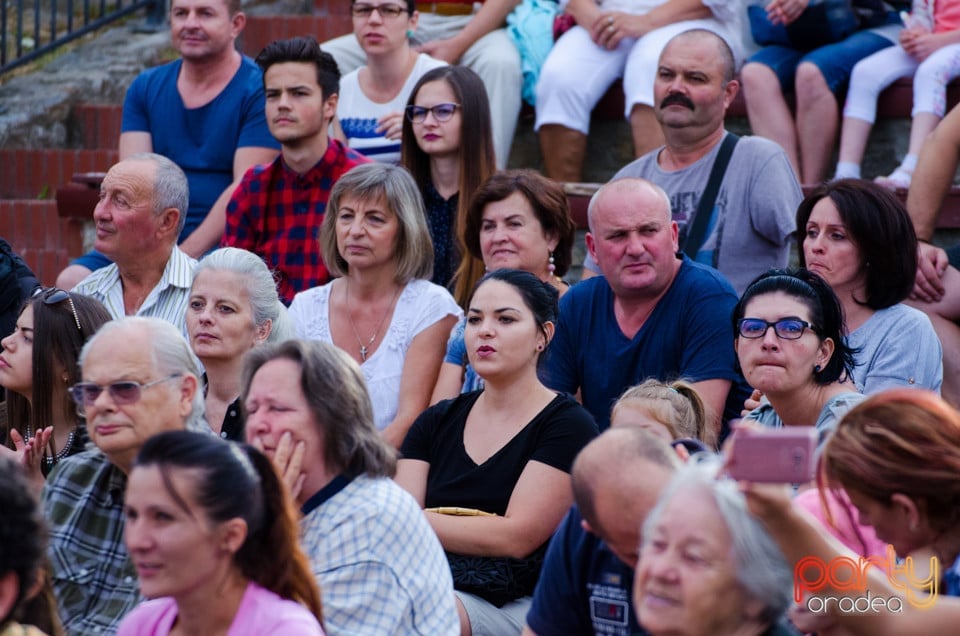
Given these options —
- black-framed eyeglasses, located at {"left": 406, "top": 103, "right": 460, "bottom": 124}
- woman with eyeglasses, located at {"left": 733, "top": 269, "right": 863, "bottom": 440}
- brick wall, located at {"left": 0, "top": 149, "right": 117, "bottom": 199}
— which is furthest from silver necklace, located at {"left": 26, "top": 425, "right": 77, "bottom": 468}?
brick wall, located at {"left": 0, "top": 149, "right": 117, "bottom": 199}

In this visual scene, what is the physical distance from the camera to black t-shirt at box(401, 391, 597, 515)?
412 cm

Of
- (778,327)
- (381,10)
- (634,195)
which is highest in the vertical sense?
(381,10)

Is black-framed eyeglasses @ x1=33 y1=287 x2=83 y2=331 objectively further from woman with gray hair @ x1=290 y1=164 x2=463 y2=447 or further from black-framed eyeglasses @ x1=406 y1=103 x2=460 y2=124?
black-framed eyeglasses @ x1=406 y1=103 x2=460 y2=124

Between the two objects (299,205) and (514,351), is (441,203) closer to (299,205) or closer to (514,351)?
(299,205)

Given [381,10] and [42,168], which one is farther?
[42,168]

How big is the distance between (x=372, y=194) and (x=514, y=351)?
1.14 meters

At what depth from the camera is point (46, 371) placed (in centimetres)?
448

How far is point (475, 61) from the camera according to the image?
22.5 feet

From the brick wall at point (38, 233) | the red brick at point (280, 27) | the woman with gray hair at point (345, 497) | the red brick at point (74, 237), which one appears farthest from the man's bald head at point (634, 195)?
the red brick at point (280, 27)

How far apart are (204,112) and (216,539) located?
12.8 feet

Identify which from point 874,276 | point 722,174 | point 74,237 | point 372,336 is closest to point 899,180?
point 722,174

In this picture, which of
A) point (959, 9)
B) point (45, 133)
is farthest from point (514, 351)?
point (45, 133)

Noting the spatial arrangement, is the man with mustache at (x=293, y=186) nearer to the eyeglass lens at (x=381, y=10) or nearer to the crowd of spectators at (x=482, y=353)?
the crowd of spectators at (x=482, y=353)

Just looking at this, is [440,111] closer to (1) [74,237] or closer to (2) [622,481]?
(1) [74,237]
